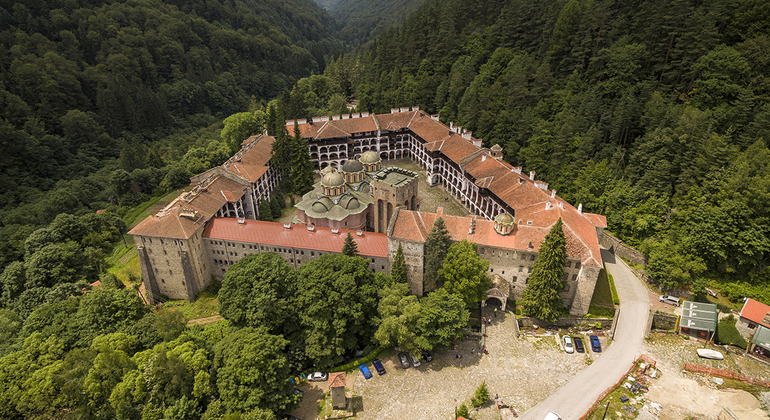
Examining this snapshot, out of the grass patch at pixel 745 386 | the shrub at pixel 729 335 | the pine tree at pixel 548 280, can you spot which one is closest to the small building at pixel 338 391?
the pine tree at pixel 548 280

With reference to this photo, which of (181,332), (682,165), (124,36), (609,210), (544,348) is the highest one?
(124,36)

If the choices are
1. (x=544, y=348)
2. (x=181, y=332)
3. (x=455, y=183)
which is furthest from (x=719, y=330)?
(x=181, y=332)

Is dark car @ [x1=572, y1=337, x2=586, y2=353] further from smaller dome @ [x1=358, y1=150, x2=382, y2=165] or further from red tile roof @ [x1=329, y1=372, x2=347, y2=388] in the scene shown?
smaller dome @ [x1=358, y1=150, x2=382, y2=165]

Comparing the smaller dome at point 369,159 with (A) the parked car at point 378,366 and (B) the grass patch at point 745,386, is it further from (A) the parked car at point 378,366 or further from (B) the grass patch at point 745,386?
(B) the grass patch at point 745,386

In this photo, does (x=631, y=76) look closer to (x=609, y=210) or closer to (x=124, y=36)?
(x=609, y=210)

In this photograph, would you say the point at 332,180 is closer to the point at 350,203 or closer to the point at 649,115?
the point at 350,203
